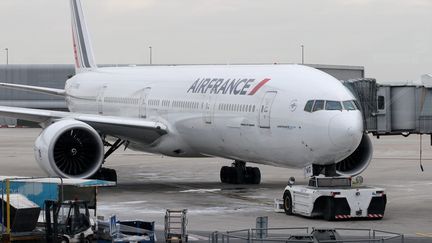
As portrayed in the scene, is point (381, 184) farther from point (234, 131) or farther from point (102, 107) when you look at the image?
point (102, 107)

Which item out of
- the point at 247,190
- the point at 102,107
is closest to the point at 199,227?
the point at 247,190

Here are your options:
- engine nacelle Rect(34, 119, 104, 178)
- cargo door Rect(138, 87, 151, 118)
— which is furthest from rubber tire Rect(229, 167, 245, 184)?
engine nacelle Rect(34, 119, 104, 178)

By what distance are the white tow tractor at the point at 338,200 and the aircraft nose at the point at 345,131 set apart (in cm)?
92

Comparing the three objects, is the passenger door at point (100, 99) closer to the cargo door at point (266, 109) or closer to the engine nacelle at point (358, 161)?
the engine nacelle at point (358, 161)

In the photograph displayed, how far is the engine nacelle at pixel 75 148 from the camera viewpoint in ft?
99.4

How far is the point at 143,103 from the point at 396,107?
442 inches

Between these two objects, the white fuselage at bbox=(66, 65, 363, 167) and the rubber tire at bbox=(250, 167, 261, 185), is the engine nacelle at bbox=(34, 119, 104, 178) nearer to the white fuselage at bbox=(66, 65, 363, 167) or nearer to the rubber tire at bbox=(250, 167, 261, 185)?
the white fuselage at bbox=(66, 65, 363, 167)

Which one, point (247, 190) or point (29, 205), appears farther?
point (247, 190)

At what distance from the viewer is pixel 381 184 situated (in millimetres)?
35219

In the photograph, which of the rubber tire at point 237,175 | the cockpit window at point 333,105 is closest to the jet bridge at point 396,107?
the cockpit window at point 333,105

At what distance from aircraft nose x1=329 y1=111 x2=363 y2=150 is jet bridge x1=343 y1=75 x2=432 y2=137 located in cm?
214

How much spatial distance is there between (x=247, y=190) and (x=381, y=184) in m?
5.59

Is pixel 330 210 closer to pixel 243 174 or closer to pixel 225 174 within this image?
pixel 243 174

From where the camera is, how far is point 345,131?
2536cm
